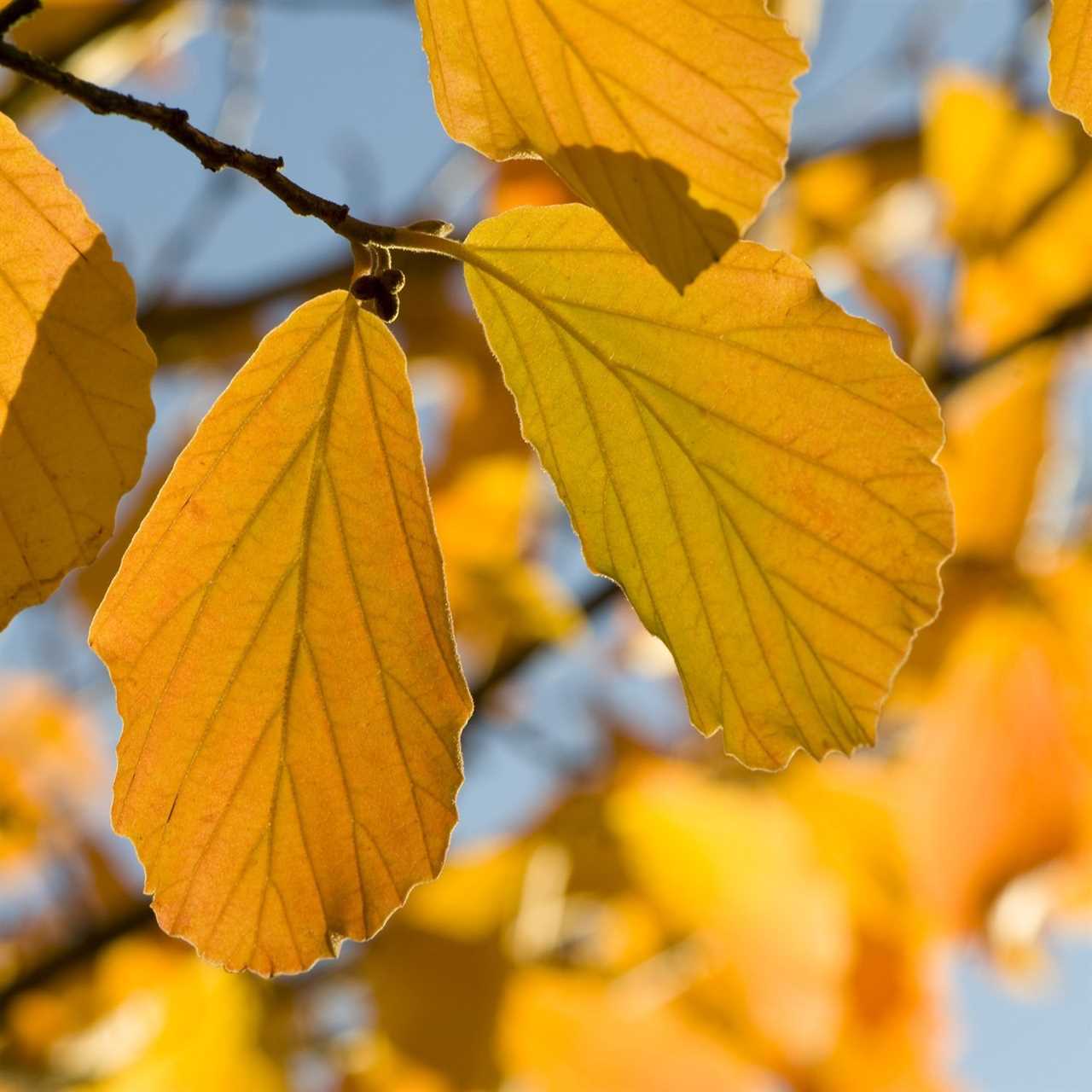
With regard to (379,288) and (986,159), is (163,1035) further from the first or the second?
(986,159)

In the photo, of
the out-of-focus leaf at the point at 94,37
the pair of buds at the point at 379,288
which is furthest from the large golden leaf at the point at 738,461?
the out-of-focus leaf at the point at 94,37

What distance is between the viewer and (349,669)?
371mm

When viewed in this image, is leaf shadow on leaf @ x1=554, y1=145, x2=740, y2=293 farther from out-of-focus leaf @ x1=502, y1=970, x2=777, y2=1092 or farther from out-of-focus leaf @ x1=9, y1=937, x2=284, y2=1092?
out-of-focus leaf @ x1=502, y1=970, x2=777, y2=1092

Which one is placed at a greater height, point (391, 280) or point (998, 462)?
point (391, 280)

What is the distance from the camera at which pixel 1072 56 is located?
11.7 inches

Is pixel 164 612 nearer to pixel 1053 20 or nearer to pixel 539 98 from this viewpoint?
pixel 539 98

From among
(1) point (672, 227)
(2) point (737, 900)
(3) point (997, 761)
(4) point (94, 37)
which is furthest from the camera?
(2) point (737, 900)

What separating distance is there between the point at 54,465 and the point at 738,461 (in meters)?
0.20

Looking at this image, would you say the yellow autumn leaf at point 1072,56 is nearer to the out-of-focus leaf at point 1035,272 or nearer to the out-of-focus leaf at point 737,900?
the out-of-focus leaf at point 1035,272

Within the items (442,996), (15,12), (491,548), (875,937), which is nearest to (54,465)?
(15,12)

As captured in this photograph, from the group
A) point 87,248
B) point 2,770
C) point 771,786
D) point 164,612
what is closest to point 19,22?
point 87,248

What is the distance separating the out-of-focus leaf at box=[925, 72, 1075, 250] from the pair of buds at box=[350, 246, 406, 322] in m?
1.23

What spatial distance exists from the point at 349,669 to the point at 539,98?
180mm

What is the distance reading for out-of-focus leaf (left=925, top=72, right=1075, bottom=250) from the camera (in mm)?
1392
